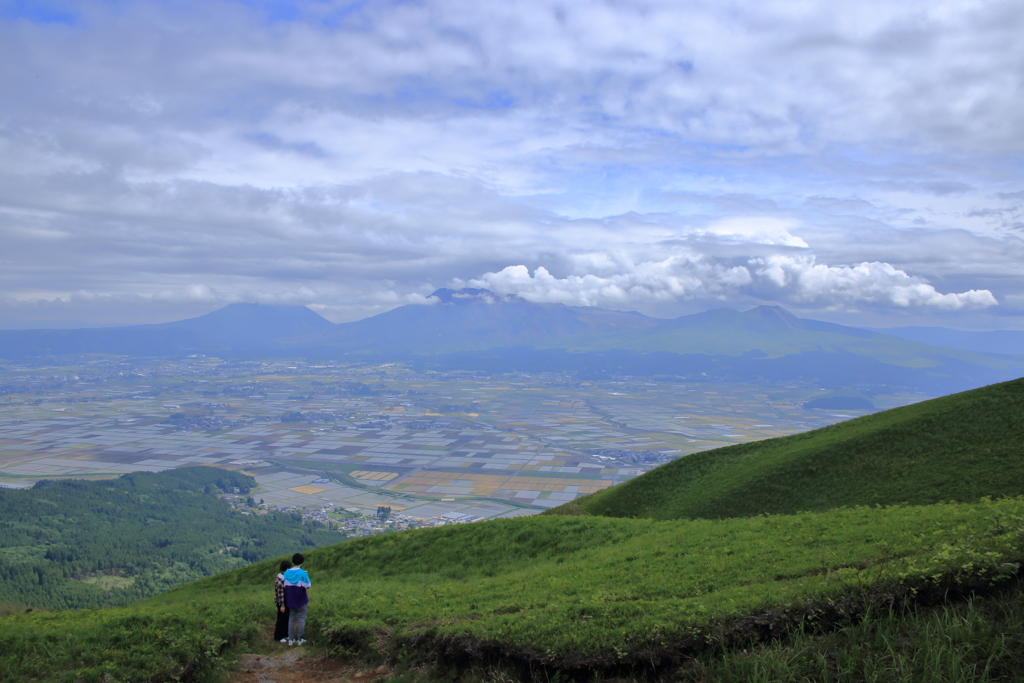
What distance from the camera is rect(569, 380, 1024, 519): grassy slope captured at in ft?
70.2

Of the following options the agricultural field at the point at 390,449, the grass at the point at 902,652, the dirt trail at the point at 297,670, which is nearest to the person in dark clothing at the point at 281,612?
the dirt trail at the point at 297,670

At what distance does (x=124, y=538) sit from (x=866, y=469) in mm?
74412

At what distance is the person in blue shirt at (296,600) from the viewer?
12.9m

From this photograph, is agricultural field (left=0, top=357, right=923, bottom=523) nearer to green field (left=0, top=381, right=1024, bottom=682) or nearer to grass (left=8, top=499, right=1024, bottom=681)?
green field (left=0, top=381, right=1024, bottom=682)

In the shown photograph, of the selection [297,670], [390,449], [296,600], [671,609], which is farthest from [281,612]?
[390,449]

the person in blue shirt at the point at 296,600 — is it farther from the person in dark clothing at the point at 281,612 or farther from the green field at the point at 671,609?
the green field at the point at 671,609

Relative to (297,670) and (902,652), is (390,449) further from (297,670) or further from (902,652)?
(902,652)

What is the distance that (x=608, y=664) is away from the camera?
30.4 feet

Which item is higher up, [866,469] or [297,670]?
[866,469]

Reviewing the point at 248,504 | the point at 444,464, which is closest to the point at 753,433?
the point at 444,464

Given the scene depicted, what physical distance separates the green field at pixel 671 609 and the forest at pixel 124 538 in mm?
32543

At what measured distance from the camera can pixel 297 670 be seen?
1202 cm

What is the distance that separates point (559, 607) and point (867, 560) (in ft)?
21.5

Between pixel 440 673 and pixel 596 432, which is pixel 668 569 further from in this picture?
pixel 596 432
